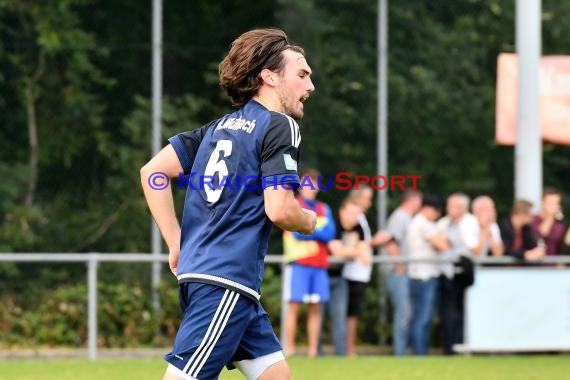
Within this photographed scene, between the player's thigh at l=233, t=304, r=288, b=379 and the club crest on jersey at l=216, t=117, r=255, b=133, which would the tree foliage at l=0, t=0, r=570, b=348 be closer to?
the player's thigh at l=233, t=304, r=288, b=379

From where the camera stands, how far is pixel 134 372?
35.3ft

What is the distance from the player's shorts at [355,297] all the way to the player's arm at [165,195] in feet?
26.8

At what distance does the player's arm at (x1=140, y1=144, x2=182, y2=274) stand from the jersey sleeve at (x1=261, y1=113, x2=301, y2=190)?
46cm

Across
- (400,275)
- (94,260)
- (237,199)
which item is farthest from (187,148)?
(400,275)

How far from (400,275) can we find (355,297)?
61 cm

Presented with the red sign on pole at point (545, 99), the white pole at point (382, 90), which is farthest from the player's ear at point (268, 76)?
the red sign on pole at point (545, 99)

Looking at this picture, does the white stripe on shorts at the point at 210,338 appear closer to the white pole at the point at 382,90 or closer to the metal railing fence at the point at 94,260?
the metal railing fence at the point at 94,260

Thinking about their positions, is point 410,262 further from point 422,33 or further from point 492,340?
point 422,33

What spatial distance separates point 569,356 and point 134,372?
454cm

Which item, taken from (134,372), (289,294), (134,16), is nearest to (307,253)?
(289,294)

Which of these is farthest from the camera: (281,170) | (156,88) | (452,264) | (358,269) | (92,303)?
(156,88)

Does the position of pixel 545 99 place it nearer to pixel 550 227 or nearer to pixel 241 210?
pixel 550 227

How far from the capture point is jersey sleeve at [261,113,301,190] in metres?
4.43

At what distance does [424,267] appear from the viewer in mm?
13141
